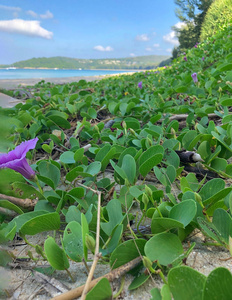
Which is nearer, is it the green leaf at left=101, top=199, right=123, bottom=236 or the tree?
the green leaf at left=101, top=199, right=123, bottom=236

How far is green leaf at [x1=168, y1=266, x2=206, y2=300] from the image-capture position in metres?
0.39

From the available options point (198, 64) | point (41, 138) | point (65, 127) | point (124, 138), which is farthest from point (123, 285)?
point (198, 64)

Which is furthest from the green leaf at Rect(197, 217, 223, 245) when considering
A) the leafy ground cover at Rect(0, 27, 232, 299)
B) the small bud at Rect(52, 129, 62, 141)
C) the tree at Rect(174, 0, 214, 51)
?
the tree at Rect(174, 0, 214, 51)

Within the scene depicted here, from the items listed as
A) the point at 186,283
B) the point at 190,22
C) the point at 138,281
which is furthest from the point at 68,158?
the point at 190,22

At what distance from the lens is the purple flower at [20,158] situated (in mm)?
799

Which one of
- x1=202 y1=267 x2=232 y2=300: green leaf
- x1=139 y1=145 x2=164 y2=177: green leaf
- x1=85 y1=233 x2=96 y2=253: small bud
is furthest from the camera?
x1=139 y1=145 x2=164 y2=177: green leaf

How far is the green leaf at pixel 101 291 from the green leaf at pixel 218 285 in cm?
16

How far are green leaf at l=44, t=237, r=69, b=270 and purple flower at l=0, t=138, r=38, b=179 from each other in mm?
298

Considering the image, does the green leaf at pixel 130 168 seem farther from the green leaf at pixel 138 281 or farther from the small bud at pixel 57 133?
the small bud at pixel 57 133

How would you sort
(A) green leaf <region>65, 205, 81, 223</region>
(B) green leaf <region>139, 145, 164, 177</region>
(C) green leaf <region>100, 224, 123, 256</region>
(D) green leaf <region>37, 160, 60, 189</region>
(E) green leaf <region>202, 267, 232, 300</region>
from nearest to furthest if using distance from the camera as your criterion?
(E) green leaf <region>202, 267, 232, 300</region>, (C) green leaf <region>100, 224, 123, 256</region>, (A) green leaf <region>65, 205, 81, 223</region>, (B) green leaf <region>139, 145, 164, 177</region>, (D) green leaf <region>37, 160, 60, 189</region>

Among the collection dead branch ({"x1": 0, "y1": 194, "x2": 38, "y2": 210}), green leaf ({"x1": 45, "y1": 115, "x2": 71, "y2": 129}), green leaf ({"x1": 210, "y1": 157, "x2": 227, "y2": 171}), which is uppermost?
green leaf ({"x1": 45, "y1": 115, "x2": 71, "y2": 129})

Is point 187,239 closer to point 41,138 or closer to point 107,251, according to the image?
point 107,251

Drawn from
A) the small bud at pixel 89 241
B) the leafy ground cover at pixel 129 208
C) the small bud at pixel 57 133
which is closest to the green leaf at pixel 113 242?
the leafy ground cover at pixel 129 208

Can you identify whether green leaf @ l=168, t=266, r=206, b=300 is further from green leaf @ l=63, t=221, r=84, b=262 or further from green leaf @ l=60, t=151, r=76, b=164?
green leaf @ l=60, t=151, r=76, b=164
